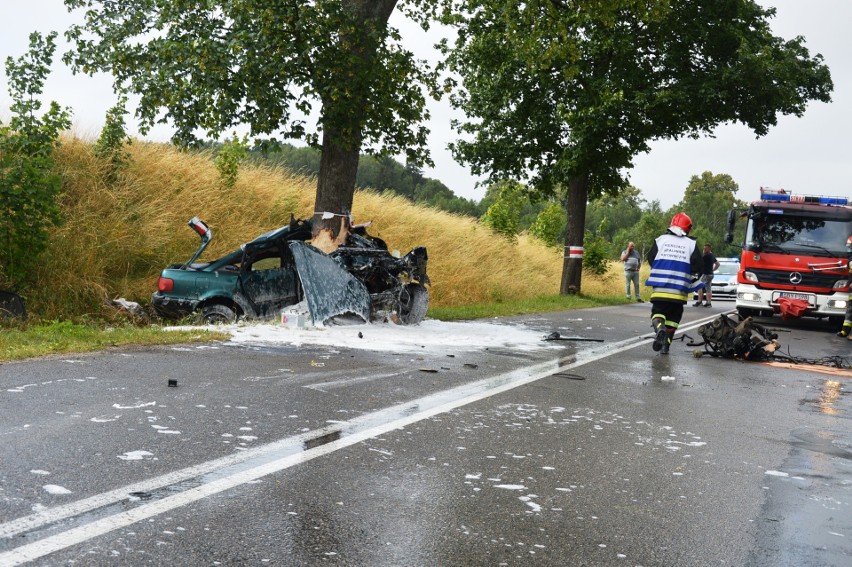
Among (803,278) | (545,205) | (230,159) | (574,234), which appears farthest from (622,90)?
(545,205)

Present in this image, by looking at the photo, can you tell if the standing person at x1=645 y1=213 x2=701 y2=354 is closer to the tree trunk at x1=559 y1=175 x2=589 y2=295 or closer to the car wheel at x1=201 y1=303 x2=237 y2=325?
the car wheel at x1=201 y1=303 x2=237 y2=325

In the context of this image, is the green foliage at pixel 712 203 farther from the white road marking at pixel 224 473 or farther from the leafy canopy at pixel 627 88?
the white road marking at pixel 224 473

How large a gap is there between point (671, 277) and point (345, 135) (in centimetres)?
554

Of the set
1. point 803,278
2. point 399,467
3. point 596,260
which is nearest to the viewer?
point 399,467

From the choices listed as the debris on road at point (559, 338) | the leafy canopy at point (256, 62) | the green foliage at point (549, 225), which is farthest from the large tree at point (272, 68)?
the green foliage at point (549, 225)

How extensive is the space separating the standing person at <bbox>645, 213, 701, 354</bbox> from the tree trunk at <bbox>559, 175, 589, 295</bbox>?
1485 centimetres

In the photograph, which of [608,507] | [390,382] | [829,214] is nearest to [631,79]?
[829,214]

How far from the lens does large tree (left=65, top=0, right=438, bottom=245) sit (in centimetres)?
A: 1280

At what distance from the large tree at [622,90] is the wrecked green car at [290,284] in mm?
12121

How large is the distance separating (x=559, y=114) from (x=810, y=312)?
29.9ft

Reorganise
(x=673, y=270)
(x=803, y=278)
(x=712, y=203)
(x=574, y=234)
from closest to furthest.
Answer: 1. (x=673, y=270)
2. (x=803, y=278)
3. (x=574, y=234)
4. (x=712, y=203)

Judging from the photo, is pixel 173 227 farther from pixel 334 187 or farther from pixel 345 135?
pixel 345 135

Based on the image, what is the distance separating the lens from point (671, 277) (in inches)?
486

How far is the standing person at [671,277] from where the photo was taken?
40.3 feet
